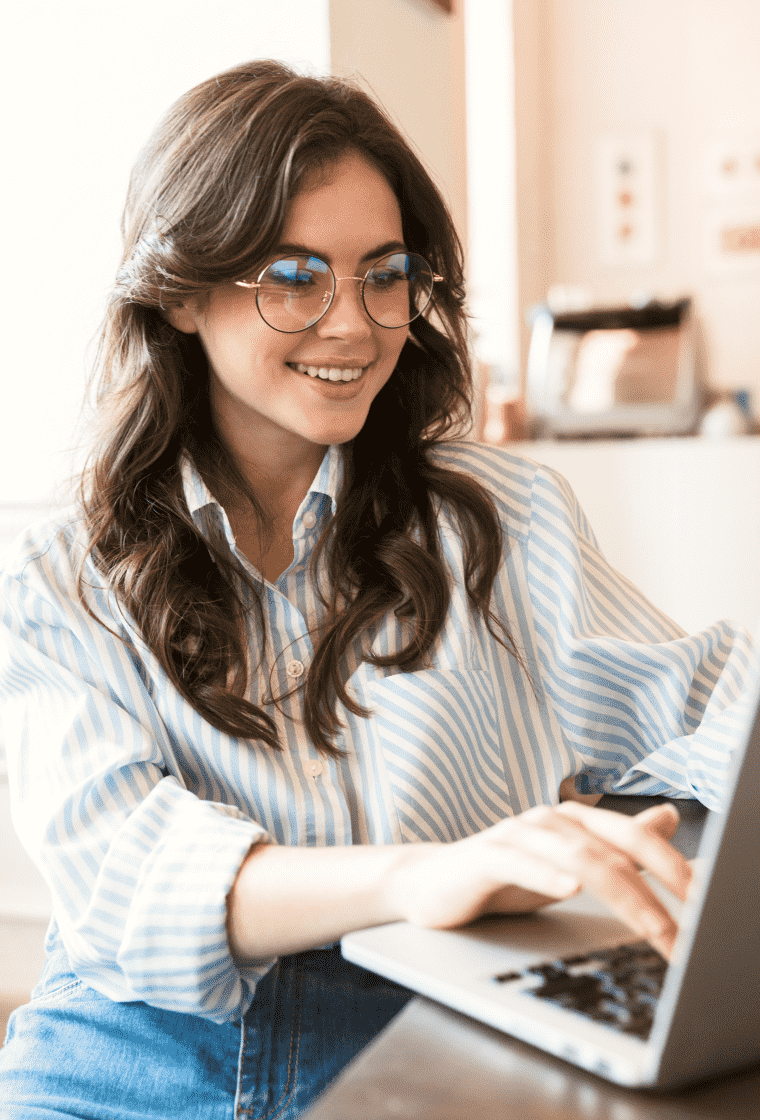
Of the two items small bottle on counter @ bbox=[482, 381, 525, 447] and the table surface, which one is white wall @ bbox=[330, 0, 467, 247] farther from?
the table surface

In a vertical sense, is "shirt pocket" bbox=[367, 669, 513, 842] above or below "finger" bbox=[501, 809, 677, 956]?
below

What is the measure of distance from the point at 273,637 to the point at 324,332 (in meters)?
0.30

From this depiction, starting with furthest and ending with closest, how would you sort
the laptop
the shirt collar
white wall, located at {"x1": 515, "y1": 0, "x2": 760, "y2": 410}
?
white wall, located at {"x1": 515, "y1": 0, "x2": 760, "y2": 410}
the shirt collar
the laptop

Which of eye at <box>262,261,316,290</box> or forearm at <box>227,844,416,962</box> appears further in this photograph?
eye at <box>262,261,316,290</box>

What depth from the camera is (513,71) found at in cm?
332

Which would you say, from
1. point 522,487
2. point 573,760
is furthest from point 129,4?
point 573,760

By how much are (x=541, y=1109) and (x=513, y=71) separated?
3.35m

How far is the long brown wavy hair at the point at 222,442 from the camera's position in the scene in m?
1.05

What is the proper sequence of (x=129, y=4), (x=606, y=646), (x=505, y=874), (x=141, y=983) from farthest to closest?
(x=129, y=4) → (x=606, y=646) → (x=141, y=983) → (x=505, y=874)

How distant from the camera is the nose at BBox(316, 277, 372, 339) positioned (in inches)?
42.6

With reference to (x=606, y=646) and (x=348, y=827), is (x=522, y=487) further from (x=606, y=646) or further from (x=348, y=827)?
(x=348, y=827)

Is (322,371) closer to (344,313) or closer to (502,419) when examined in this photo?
(344,313)

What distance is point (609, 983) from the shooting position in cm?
51

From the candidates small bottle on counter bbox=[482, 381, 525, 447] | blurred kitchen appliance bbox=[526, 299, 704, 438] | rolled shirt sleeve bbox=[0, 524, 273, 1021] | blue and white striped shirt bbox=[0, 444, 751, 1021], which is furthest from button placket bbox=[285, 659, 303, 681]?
blurred kitchen appliance bbox=[526, 299, 704, 438]
